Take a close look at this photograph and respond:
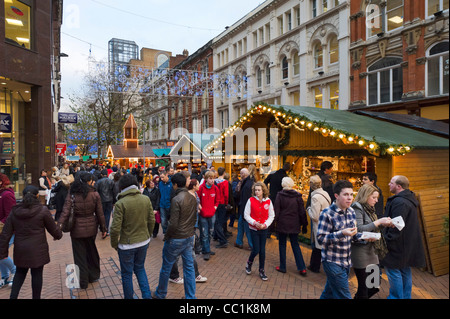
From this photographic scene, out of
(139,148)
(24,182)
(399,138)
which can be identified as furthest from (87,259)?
(139,148)

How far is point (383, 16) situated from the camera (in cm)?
1620

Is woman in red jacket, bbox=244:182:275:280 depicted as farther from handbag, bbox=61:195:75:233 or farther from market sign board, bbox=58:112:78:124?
market sign board, bbox=58:112:78:124

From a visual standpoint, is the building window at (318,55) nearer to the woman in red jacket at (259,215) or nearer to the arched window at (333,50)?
the arched window at (333,50)

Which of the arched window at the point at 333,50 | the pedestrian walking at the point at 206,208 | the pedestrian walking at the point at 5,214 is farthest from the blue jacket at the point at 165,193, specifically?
the arched window at the point at 333,50

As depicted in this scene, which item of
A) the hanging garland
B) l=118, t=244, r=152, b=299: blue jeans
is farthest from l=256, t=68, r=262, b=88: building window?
l=118, t=244, r=152, b=299: blue jeans

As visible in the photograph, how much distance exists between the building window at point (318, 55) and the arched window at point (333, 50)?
0.78 meters

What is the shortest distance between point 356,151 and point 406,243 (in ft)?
15.5

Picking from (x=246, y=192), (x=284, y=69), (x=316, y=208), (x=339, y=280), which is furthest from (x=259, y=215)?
(x=284, y=69)

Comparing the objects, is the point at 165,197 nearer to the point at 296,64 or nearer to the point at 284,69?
the point at 296,64

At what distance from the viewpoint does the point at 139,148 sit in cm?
3031

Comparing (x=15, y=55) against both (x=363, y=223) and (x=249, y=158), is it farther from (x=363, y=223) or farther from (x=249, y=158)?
(x=363, y=223)

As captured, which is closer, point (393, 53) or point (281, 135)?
point (281, 135)

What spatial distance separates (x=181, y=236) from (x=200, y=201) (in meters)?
2.50

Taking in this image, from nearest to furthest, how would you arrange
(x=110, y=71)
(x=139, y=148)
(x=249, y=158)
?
(x=249, y=158), (x=110, y=71), (x=139, y=148)
